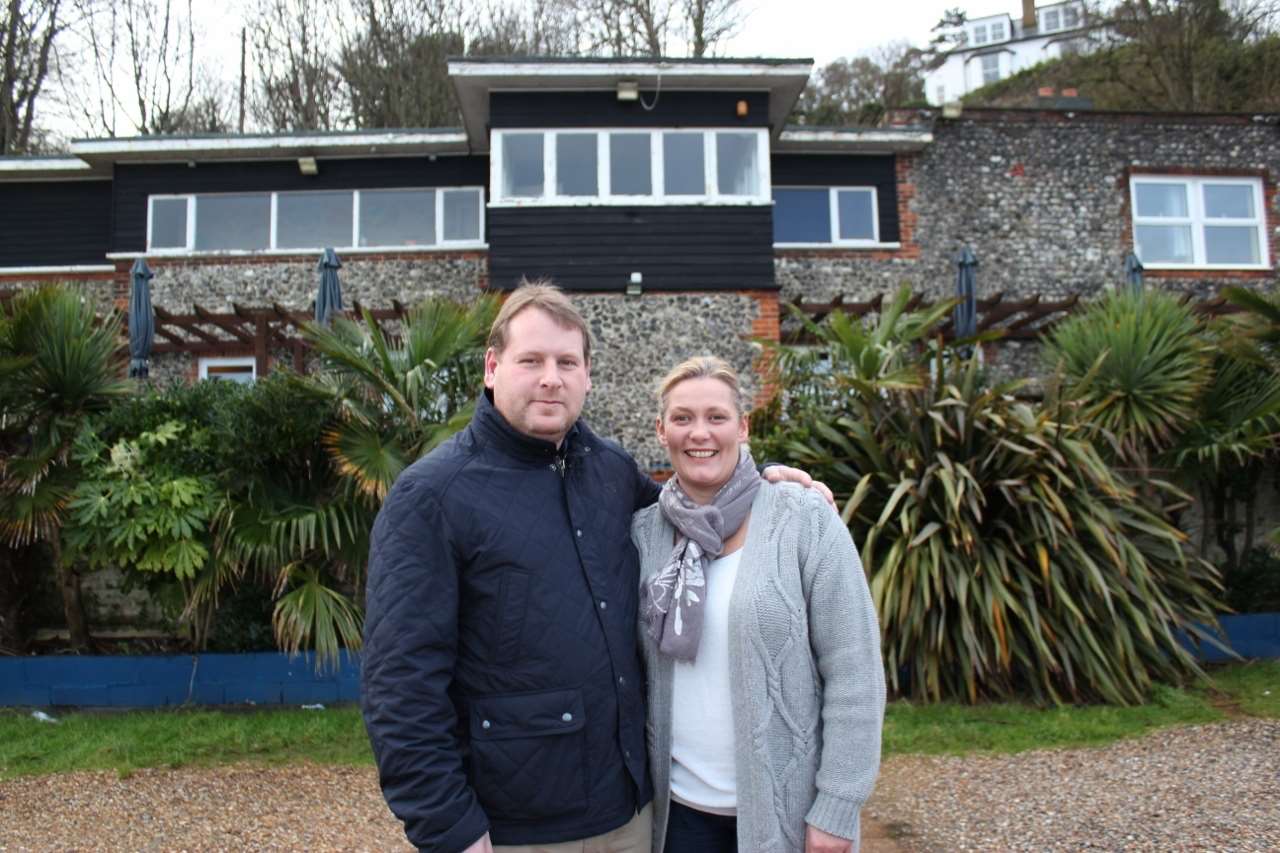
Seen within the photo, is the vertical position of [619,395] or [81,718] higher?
[619,395]

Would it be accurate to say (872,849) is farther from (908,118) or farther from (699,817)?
(908,118)

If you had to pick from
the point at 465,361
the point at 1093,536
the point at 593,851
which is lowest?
the point at 593,851

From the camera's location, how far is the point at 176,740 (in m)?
5.72

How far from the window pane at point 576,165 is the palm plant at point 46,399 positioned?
7828 mm

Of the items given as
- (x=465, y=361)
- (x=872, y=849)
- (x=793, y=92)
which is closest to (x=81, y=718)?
(x=465, y=361)

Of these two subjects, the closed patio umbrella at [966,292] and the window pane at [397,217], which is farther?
the window pane at [397,217]

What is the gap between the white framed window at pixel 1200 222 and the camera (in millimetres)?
16047

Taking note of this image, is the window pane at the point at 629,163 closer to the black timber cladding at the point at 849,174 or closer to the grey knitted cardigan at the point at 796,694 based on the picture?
the black timber cladding at the point at 849,174

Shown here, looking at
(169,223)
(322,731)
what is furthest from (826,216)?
(322,731)

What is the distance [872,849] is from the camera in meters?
4.03

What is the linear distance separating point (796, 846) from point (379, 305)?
13.8 m

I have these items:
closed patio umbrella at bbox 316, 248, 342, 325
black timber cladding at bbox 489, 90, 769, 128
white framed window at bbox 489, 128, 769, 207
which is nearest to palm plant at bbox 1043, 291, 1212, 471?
white framed window at bbox 489, 128, 769, 207

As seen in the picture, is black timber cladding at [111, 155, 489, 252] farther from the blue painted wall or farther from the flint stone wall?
the blue painted wall

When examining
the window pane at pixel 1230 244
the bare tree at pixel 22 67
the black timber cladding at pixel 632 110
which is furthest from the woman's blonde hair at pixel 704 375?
the bare tree at pixel 22 67
